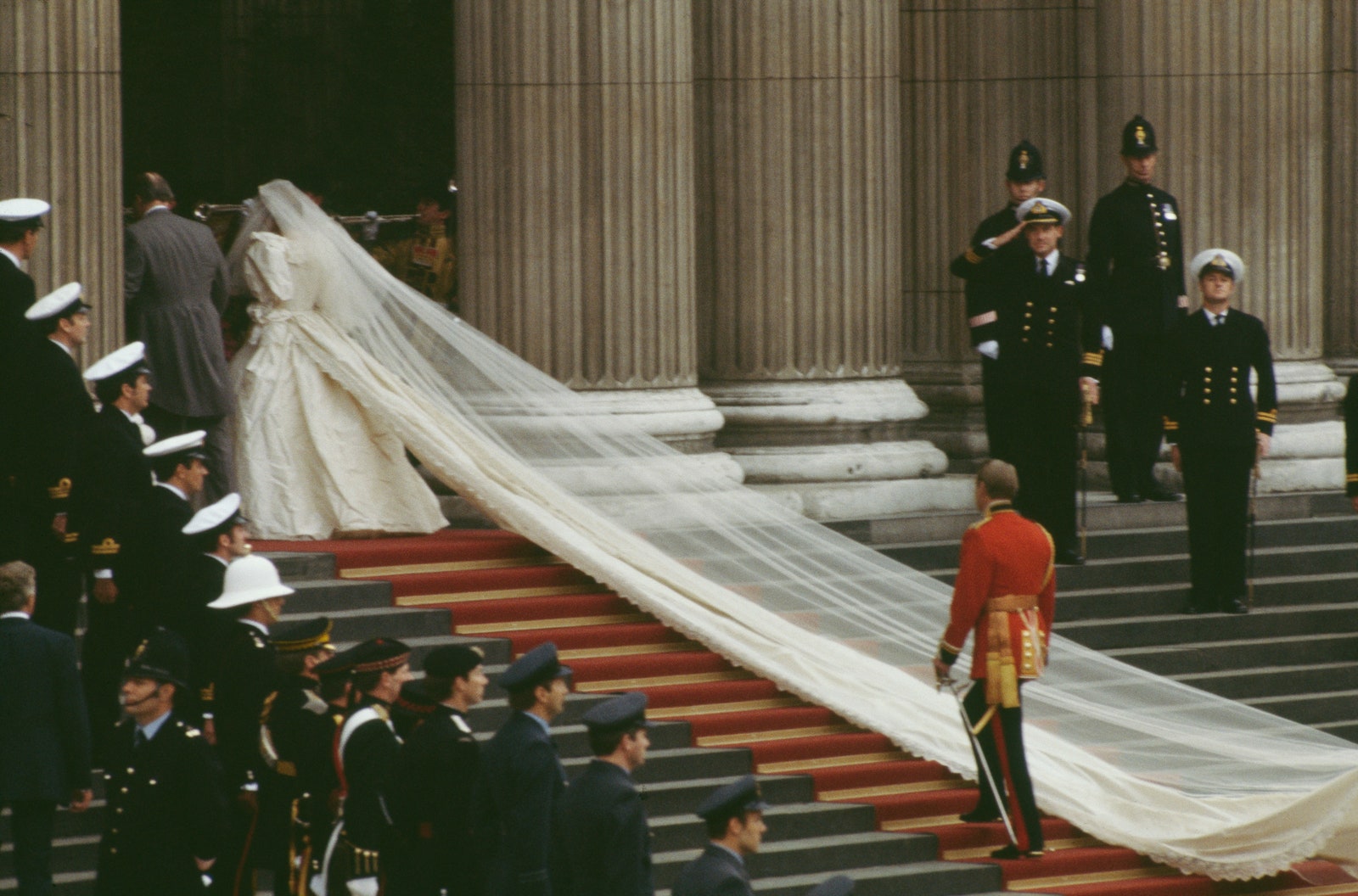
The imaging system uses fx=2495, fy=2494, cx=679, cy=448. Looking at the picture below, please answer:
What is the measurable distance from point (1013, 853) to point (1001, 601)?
1082 mm

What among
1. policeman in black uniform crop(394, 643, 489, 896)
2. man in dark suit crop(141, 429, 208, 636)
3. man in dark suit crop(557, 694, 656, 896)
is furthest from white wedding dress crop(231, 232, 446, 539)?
man in dark suit crop(557, 694, 656, 896)

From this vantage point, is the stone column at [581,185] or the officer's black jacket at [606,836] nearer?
the officer's black jacket at [606,836]

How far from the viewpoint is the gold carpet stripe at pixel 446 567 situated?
11.9 metres

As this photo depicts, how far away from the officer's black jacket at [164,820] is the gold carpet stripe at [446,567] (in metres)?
3.92

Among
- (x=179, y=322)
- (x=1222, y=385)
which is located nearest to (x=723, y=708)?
(x=179, y=322)

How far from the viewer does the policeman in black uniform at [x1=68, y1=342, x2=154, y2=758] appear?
31.7 ft

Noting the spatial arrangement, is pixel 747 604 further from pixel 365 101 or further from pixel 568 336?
pixel 365 101

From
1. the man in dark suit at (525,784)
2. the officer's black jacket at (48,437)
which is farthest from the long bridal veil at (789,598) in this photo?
the man in dark suit at (525,784)

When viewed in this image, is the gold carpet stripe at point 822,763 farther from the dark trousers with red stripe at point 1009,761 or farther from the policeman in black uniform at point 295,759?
the policeman in black uniform at point 295,759

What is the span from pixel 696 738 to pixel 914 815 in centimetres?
104

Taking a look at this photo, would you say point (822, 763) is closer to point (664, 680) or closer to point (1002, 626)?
point (664, 680)

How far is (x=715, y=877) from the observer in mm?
6660

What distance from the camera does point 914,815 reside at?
1090cm

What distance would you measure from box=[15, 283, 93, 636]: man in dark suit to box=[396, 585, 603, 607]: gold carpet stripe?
2172 millimetres
